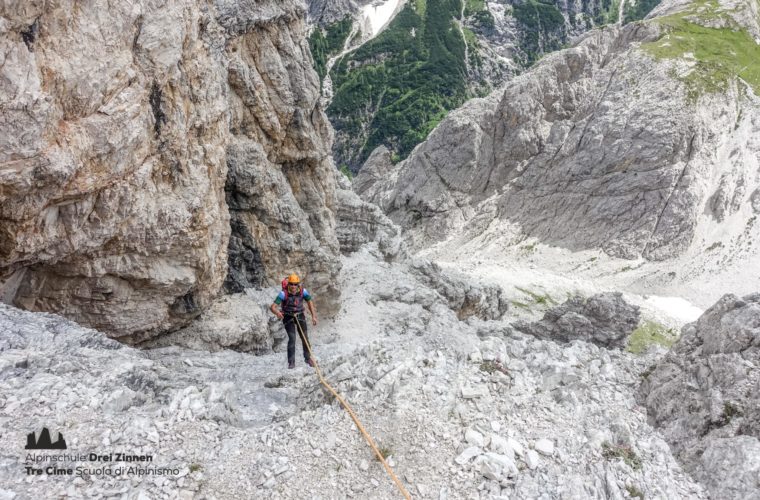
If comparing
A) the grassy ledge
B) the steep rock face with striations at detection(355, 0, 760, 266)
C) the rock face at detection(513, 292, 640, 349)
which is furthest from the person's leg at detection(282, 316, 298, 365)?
the grassy ledge

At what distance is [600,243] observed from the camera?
193ft

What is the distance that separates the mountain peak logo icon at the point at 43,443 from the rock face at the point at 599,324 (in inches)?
1098

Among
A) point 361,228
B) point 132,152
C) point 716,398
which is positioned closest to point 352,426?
point 716,398

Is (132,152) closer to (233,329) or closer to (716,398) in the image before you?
(233,329)

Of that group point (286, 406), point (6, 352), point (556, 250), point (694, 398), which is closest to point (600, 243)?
point (556, 250)

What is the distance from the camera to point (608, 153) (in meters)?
61.0

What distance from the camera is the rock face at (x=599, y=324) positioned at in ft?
98.0

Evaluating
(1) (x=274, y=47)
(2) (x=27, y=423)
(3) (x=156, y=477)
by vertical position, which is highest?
(1) (x=274, y=47)

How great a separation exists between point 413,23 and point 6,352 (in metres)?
205

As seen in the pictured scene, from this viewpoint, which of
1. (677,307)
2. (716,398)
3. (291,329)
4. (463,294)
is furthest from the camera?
(677,307)

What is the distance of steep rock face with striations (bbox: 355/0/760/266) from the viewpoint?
2200 inches

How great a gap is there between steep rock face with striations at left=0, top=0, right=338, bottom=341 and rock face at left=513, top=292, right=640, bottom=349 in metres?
19.8

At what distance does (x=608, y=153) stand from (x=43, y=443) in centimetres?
6646

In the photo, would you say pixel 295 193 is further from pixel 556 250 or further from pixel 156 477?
pixel 556 250
